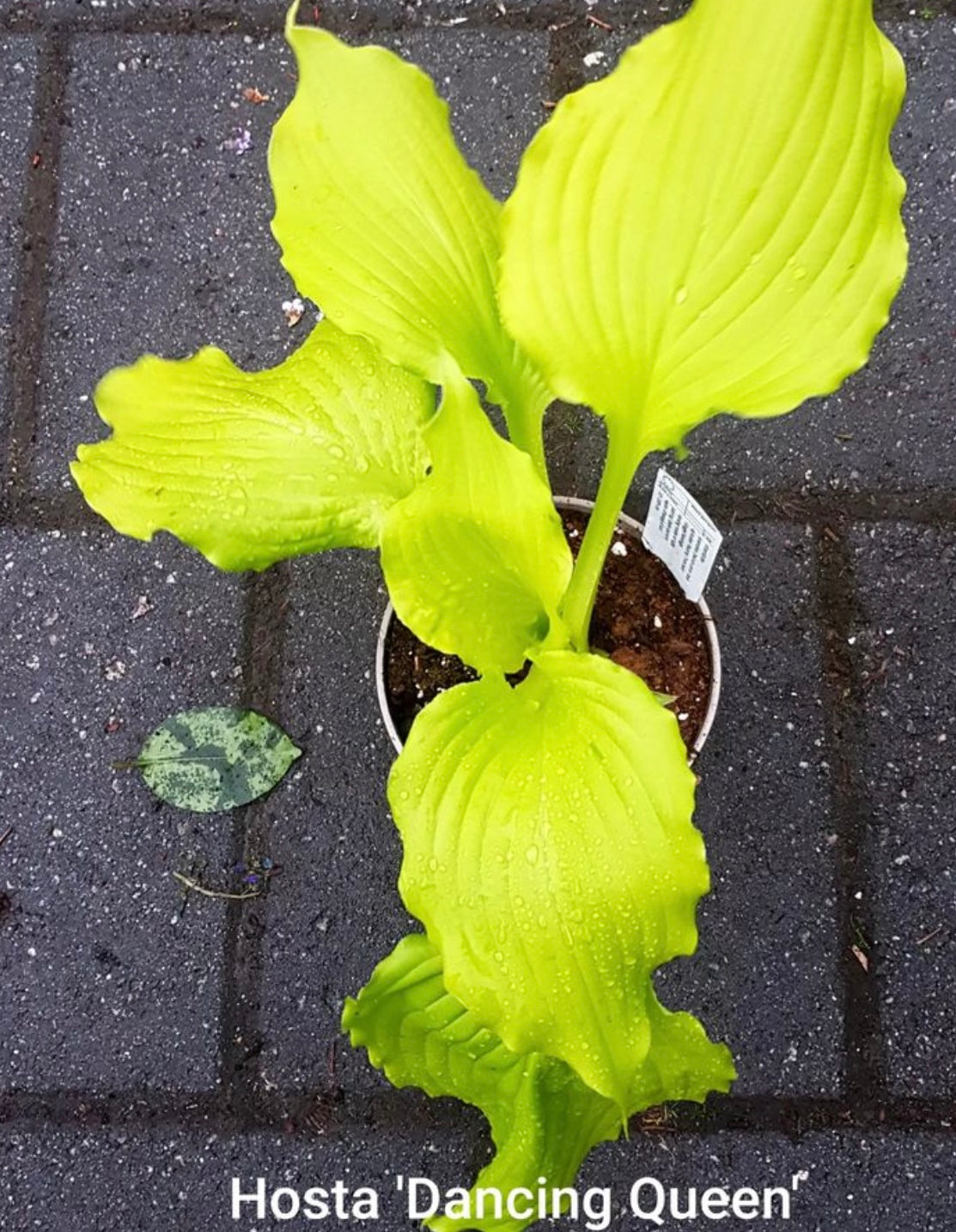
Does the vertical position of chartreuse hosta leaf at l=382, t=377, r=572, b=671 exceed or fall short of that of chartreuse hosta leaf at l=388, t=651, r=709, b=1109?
it exceeds it

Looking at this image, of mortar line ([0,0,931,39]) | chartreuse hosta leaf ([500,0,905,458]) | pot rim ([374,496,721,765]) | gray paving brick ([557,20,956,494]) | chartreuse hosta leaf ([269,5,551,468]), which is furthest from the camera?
mortar line ([0,0,931,39])

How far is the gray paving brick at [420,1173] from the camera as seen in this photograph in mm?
989

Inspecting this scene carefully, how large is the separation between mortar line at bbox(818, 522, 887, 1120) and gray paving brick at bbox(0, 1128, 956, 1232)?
6 cm

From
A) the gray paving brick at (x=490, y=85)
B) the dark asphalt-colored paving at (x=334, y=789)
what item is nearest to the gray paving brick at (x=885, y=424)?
the dark asphalt-colored paving at (x=334, y=789)

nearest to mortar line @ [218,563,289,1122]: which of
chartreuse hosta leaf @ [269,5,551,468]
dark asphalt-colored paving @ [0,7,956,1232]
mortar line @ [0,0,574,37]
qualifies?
dark asphalt-colored paving @ [0,7,956,1232]

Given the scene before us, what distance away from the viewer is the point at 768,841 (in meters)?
1.04

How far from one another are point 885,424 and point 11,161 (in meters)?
0.89

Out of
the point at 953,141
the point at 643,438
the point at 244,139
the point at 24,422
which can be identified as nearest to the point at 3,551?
the point at 24,422

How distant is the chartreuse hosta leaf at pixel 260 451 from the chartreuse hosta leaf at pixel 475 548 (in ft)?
0.42

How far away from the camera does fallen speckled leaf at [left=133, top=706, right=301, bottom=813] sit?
1.06 m

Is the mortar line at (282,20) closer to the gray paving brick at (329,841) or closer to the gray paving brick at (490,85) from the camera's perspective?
the gray paving brick at (490,85)

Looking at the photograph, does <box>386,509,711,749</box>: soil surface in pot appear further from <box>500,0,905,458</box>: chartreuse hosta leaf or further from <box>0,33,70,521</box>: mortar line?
<box>0,33,70,521</box>: mortar line

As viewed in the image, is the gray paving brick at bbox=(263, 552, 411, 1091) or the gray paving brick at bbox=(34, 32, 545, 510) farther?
the gray paving brick at bbox=(34, 32, 545, 510)

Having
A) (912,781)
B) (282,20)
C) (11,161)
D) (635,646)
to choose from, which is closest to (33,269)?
(11,161)
